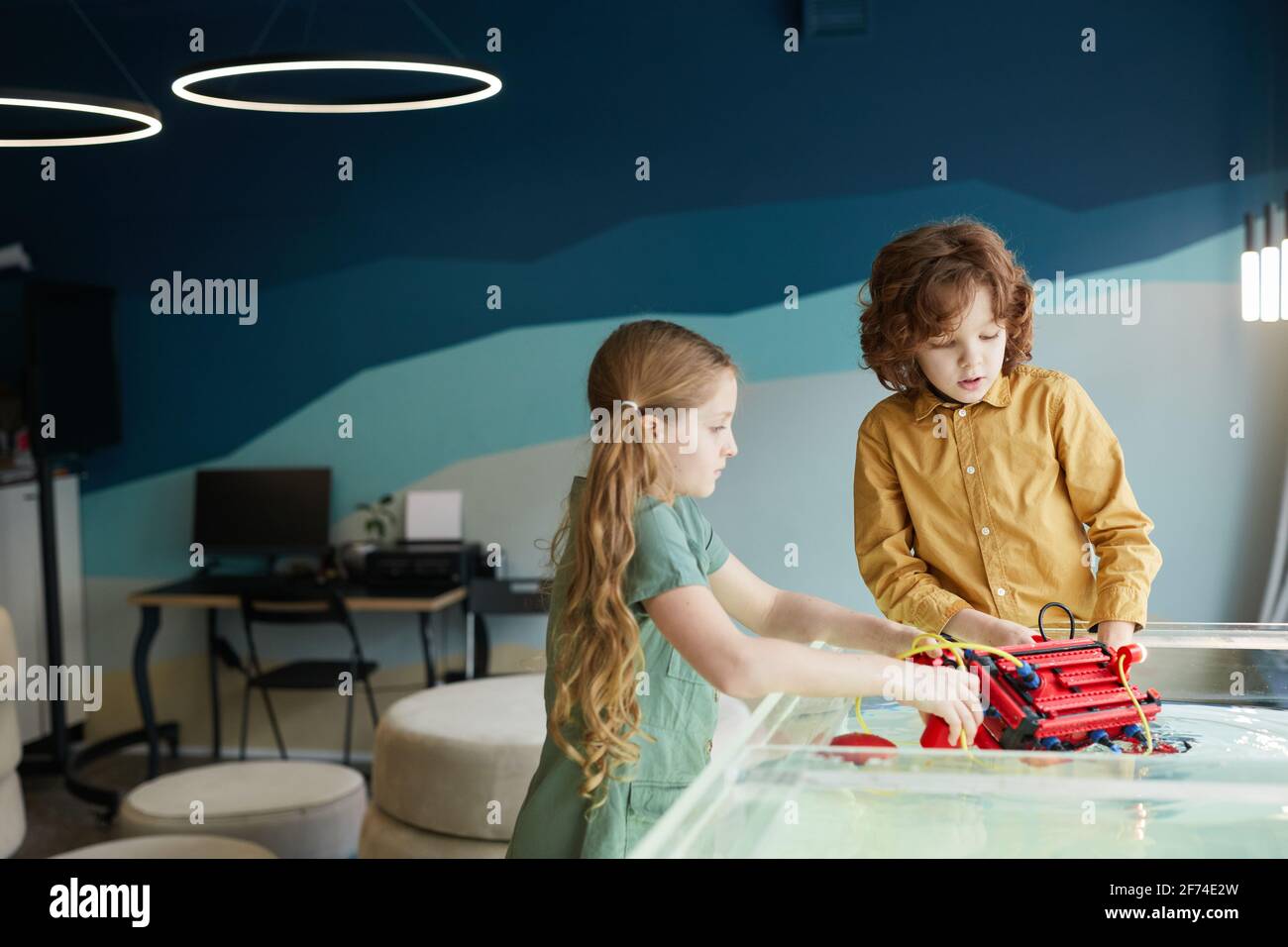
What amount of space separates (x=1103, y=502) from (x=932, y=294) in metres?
0.43

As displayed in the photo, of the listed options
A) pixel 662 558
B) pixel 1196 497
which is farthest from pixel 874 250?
pixel 662 558

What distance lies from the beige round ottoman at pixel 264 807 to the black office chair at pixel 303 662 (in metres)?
1.20

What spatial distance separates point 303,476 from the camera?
525 cm

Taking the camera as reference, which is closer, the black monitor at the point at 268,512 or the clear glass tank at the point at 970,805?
the clear glass tank at the point at 970,805

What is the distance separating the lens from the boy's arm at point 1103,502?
1.90 m

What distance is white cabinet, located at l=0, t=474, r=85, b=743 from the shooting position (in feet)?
16.8

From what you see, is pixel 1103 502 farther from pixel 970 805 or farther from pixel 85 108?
pixel 85 108

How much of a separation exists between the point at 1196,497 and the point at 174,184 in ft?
13.8

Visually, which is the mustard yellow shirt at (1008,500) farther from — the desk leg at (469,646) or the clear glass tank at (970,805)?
the desk leg at (469,646)

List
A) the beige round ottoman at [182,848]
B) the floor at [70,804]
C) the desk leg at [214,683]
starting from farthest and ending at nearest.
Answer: the desk leg at [214,683] < the floor at [70,804] < the beige round ottoman at [182,848]

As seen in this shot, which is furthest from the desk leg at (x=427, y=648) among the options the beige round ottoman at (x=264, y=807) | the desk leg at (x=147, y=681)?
the beige round ottoman at (x=264, y=807)

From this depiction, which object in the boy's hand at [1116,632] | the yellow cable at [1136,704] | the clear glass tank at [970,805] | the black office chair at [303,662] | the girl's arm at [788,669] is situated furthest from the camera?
the black office chair at [303,662]

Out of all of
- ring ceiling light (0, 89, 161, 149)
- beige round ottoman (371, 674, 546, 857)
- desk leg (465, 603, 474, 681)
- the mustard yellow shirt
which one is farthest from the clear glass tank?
desk leg (465, 603, 474, 681)
